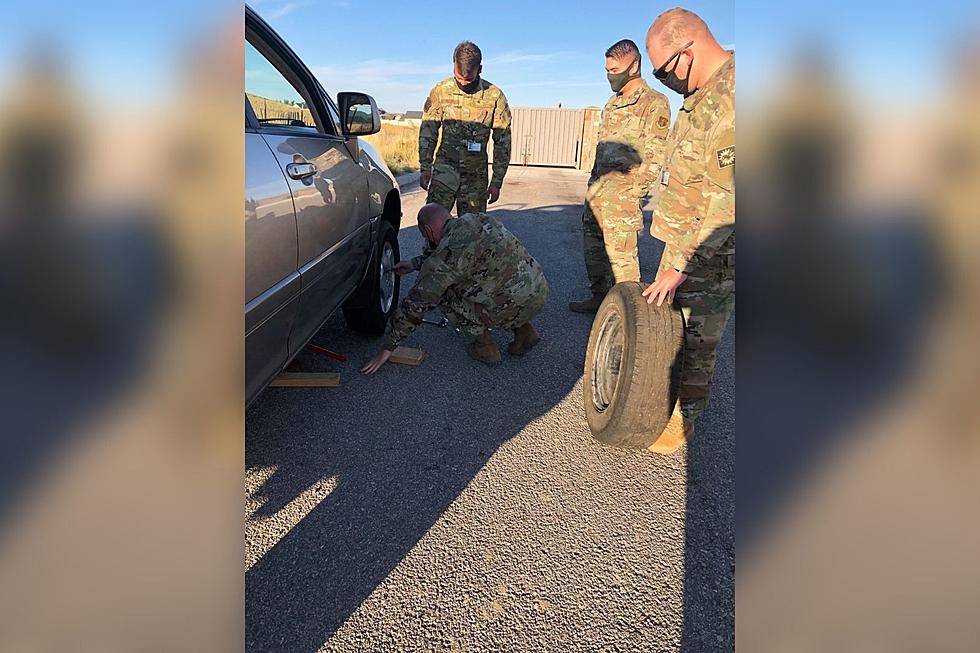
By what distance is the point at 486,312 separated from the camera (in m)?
3.68

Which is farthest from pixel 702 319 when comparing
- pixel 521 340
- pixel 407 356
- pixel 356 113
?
pixel 356 113

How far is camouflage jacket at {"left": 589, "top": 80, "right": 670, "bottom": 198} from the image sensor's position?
468cm

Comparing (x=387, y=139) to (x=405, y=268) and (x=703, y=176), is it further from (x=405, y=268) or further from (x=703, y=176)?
(x=703, y=176)

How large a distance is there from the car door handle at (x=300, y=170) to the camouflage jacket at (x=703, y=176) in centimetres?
170

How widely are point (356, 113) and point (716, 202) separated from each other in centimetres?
243

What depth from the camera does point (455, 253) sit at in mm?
3412

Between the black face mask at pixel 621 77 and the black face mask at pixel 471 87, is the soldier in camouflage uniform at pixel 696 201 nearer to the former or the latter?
the black face mask at pixel 621 77

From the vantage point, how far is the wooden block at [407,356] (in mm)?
3766

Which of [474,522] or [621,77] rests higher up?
[621,77]

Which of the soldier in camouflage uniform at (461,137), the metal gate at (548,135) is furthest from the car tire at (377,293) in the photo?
the metal gate at (548,135)

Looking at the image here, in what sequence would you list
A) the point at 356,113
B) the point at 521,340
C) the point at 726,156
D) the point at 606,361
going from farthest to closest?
the point at 521,340
the point at 356,113
the point at 606,361
the point at 726,156
